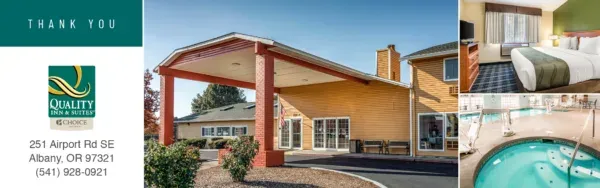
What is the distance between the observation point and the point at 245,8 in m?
3.67

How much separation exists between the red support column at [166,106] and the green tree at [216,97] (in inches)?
12.3

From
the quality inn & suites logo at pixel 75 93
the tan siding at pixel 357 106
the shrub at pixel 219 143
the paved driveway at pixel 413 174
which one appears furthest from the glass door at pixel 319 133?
the quality inn & suites logo at pixel 75 93

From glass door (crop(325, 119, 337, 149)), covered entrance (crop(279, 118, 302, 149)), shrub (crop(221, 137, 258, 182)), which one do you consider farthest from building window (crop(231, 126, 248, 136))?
covered entrance (crop(279, 118, 302, 149))

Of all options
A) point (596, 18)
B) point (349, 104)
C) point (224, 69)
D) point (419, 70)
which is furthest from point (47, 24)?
point (349, 104)

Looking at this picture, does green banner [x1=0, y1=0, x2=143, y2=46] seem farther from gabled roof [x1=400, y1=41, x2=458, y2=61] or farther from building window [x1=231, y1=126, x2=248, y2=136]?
gabled roof [x1=400, y1=41, x2=458, y2=61]

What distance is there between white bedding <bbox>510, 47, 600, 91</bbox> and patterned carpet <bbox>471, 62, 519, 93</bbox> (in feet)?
0.20

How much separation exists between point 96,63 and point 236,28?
1381mm

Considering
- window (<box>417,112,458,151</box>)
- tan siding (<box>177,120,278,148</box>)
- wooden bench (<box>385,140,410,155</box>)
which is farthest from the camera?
wooden bench (<box>385,140,410,155</box>)

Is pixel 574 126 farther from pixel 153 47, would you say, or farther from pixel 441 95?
pixel 153 47

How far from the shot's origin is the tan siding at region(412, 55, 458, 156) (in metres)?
5.19

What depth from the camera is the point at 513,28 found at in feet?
8.13

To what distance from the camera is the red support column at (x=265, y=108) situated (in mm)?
Result: 4340

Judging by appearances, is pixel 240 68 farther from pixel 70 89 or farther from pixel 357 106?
pixel 70 89

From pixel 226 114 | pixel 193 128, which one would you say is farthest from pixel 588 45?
pixel 193 128
